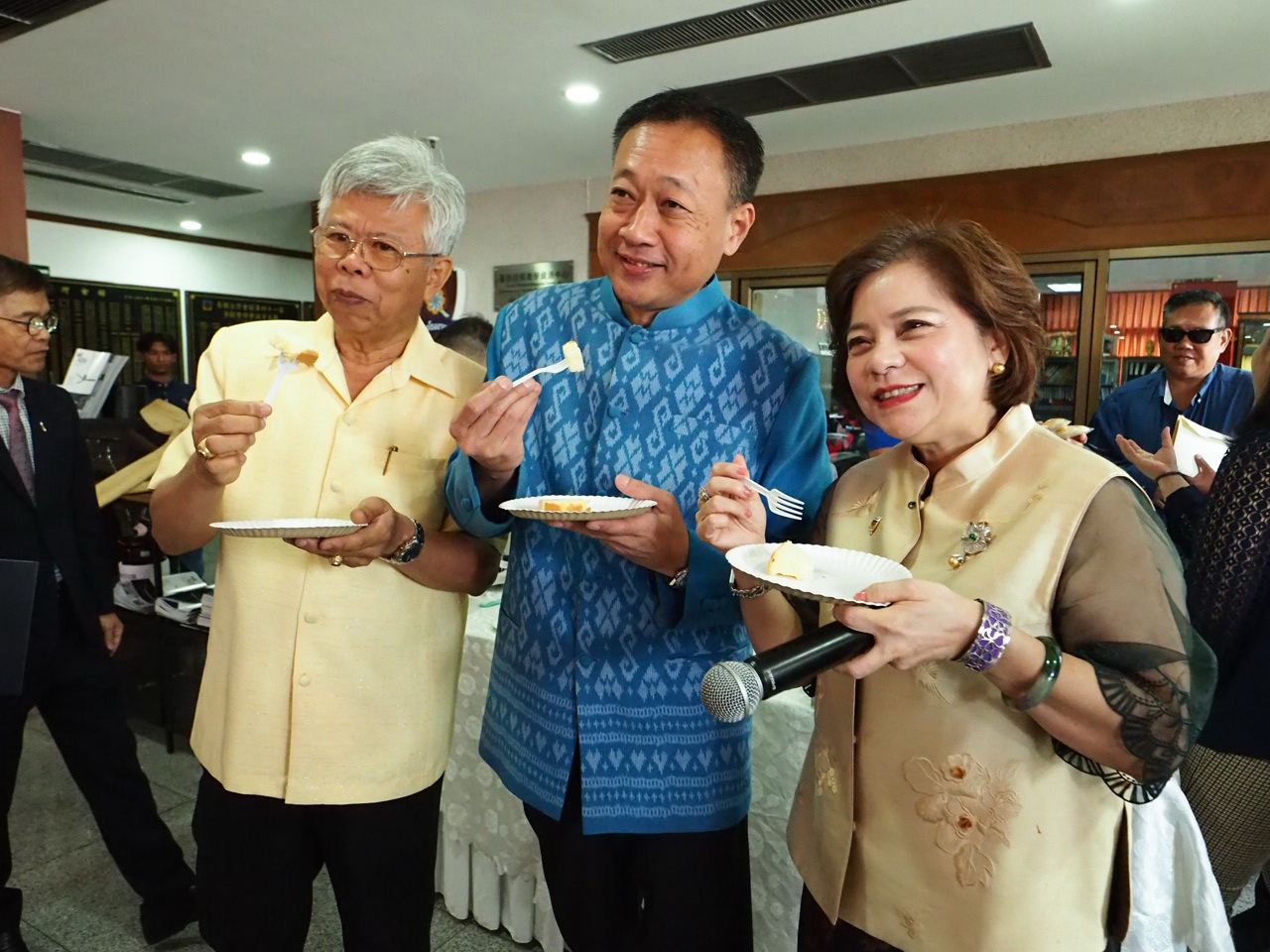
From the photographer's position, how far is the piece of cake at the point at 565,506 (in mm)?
1024

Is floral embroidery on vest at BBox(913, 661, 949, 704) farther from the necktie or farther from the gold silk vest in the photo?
the necktie

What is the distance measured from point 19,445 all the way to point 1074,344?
5.39m

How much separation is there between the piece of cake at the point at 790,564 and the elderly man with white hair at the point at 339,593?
624mm

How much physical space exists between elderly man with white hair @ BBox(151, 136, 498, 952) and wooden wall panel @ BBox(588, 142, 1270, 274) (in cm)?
347

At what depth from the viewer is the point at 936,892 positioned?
3.24 feet

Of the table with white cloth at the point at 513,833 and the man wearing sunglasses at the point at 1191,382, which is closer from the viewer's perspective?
the table with white cloth at the point at 513,833

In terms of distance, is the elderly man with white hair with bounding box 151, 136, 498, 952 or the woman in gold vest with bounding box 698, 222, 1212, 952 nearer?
the woman in gold vest with bounding box 698, 222, 1212, 952

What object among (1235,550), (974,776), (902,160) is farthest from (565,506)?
(902,160)

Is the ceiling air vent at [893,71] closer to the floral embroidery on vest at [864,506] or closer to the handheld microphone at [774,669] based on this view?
the floral embroidery on vest at [864,506]

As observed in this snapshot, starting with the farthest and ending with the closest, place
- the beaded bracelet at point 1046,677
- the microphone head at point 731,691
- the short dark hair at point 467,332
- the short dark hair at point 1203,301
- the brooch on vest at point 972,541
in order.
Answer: the short dark hair at point 1203,301
the short dark hair at point 467,332
the brooch on vest at point 972,541
the beaded bracelet at point 1046,677
the microphone head at point 731,691

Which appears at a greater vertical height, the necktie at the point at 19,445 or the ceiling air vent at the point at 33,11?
the ceiling air vent at the point at 33,11

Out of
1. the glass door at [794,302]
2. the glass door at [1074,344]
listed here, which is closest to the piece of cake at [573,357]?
the glass door at [1074,344]

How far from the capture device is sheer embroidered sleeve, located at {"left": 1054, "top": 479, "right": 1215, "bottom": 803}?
0.86m

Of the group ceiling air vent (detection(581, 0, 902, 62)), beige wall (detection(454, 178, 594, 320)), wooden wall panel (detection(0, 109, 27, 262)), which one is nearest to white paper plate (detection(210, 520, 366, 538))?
ceiling air vent (detection(581, 0, 902, 62))
